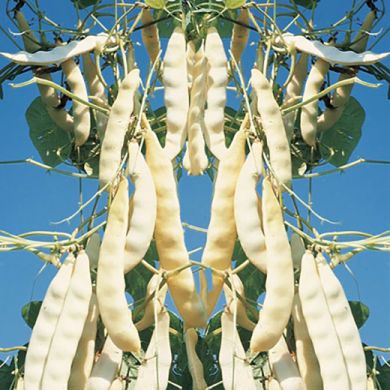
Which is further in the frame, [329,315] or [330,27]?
[330,27]

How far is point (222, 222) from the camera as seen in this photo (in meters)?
2.64

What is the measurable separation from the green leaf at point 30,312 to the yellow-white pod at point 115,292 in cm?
79

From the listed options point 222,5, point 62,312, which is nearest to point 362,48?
point 222,5

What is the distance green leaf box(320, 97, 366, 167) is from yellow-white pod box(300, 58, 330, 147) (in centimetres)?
35

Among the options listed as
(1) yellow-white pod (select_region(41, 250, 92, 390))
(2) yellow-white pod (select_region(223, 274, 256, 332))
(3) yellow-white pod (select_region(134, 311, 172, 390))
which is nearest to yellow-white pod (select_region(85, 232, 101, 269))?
(1) yellow-white pod (select_region(41, 250, 92, 390))

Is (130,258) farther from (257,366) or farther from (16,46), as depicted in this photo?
(16,46)

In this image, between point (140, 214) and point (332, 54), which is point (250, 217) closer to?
point (140, 214)

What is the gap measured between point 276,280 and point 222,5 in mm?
1148

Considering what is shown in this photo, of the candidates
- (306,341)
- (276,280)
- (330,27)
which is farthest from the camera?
(330,27)

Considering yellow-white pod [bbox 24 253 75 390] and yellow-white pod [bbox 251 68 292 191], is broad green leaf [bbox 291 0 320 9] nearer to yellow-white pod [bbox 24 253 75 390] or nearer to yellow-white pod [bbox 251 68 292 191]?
yellow-white pod [bbox 251 68 292 191]

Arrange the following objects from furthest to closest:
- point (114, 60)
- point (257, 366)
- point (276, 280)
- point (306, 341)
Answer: point (114, 60) < point (257, 366) < point (306, 341) < point (276, 280)

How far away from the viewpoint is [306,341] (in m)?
2.65

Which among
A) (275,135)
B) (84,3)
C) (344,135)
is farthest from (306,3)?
(275,135)

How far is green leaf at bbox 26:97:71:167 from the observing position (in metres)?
3.52
